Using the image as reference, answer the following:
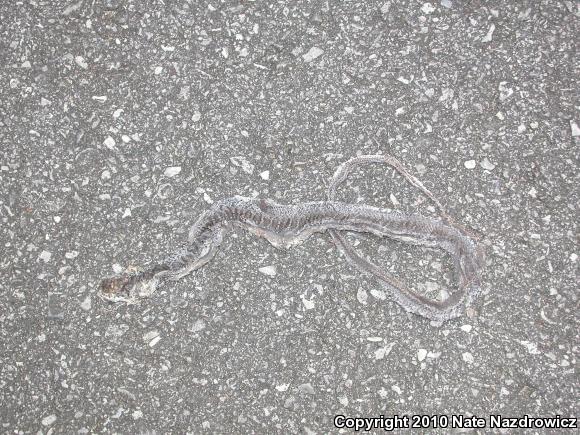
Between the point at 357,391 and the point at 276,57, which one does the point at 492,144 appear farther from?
the point at 357,391

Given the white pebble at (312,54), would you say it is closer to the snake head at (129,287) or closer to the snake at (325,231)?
the snake at (325,231)

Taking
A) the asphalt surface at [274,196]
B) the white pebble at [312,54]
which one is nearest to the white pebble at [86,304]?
the asphalt surface at [274,196]

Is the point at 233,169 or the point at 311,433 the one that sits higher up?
the point at 233,169

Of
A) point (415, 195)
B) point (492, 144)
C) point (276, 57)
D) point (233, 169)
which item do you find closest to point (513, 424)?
point (415, 195)

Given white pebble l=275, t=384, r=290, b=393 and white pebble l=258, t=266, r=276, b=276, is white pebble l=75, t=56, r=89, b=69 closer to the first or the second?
white pebble l=258, t=266, r=276, b=276

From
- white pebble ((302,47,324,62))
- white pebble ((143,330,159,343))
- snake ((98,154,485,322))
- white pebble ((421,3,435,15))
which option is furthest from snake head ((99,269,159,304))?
white pebble ((421,3,435,15))

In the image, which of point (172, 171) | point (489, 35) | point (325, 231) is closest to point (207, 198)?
point (172, 171)
